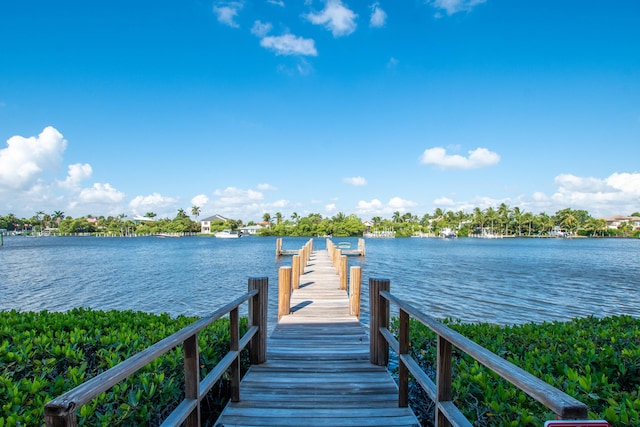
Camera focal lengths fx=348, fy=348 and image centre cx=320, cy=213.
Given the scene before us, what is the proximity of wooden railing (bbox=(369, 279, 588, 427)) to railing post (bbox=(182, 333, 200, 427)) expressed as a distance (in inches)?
69.8

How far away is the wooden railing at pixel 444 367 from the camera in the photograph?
1.30 metres

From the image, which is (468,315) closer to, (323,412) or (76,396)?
(323,412)

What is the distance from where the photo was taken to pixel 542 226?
419ft

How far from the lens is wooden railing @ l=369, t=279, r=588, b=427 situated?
130 cm

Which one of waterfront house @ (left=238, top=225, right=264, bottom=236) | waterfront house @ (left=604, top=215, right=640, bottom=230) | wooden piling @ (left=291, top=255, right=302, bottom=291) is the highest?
waterfront house @ (left=604, top=215, right=640, bottom=230)

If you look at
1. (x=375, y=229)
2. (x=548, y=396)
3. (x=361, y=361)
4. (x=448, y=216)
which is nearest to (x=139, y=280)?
(x=361, y=361)

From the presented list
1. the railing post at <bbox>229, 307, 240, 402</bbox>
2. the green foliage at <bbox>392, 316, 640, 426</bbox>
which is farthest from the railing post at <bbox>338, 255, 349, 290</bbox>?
the railing post at <bbox>229, 307, 240, 402</bbox>

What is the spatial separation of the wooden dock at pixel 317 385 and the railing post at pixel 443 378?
3.21 ft

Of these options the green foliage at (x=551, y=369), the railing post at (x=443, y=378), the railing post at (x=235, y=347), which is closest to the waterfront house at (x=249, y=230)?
the green foliage at (x=551, y=369)

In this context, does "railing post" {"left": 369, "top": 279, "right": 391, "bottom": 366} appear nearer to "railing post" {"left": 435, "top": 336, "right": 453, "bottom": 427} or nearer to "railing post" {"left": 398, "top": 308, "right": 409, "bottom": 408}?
"railing post" {"left": 398, "top": 308, "right": 409, "bottom": 408}

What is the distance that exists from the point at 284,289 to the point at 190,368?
4991 millimetres

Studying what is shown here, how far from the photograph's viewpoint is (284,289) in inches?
298

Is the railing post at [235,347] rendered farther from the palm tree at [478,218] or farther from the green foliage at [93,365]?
the palm tree at [478,218]

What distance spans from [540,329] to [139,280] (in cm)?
2324
